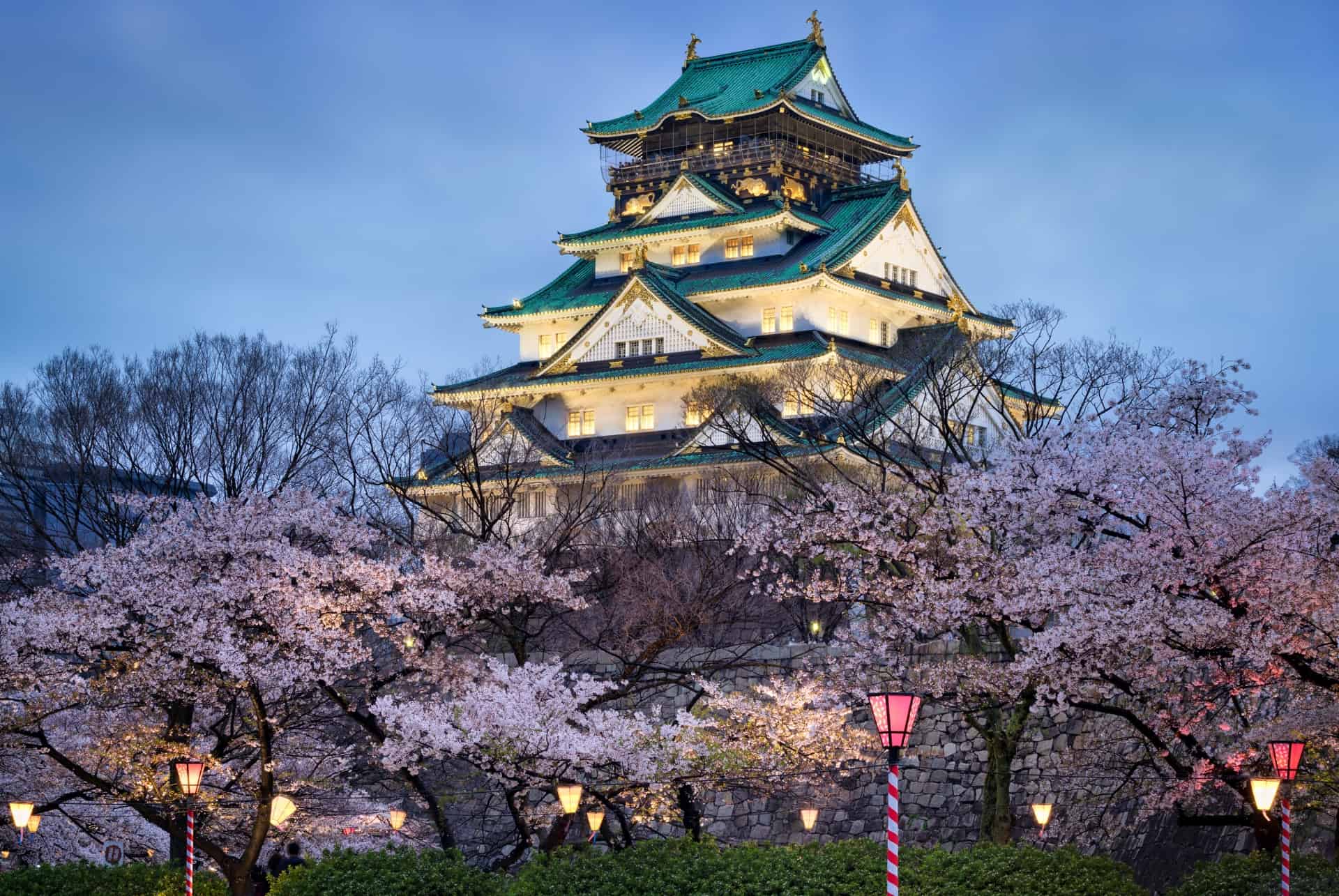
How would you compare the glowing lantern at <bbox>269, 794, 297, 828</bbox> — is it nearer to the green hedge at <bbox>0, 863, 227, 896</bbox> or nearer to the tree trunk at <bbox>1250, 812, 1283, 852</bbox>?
the green hedge at <bbox>0, 863, 227, 896</bbox>

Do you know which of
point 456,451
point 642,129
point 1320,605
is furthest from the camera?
point 642,129

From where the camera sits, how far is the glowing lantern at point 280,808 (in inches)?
945

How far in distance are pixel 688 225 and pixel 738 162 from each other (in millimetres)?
4091

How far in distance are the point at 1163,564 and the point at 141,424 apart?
1224 inches

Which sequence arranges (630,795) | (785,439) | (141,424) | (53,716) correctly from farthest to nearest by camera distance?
(785,439) → (141,424) → (53,716) → (630,795)

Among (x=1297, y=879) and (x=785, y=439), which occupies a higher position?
(x=785, y=439)

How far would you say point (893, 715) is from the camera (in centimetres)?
1844

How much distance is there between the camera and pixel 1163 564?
19.2 m

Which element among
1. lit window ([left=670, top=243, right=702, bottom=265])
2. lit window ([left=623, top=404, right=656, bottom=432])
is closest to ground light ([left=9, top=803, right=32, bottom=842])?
lit window ([left=623, top=404, right=656, bottom=432])

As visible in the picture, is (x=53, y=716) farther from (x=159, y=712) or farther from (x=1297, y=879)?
(x=1297, y=879)

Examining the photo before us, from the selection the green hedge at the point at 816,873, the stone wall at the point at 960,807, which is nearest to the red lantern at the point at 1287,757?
the green hedge at the point at 816,873

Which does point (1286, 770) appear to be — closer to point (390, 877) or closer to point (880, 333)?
point (390, 877)

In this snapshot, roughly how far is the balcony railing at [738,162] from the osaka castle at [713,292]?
0.08 m

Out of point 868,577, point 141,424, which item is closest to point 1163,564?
point 868,577
